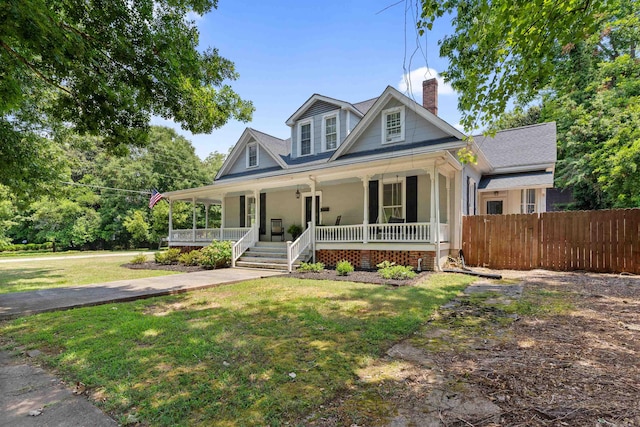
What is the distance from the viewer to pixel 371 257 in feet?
35.6

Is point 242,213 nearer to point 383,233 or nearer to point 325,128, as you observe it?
point 325,128

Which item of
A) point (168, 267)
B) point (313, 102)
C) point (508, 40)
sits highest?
point (313, 102)

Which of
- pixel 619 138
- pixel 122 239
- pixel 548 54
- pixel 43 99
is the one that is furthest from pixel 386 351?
pixel 122 239

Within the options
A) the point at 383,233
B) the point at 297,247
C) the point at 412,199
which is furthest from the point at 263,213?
the point at 412,199

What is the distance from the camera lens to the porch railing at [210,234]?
46.6 feet

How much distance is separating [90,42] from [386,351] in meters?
6.24

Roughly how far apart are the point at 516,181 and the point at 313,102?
31.0ft

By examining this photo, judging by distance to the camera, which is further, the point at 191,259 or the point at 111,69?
the point at 191,259

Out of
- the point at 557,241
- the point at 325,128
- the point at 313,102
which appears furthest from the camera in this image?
the point at 313,102

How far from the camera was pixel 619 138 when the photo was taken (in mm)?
13727

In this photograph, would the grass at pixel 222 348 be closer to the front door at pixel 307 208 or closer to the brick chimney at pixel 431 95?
the front door at pixel 307 208

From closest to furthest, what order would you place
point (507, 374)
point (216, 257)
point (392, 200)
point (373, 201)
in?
point (507, 374) < point (216, 257) < point (392, 200) < point (373, 201)

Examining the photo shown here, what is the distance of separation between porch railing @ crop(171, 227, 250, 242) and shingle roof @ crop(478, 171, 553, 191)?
34.2 ft

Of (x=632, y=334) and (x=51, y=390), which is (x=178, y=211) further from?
(x=632, y=334)
